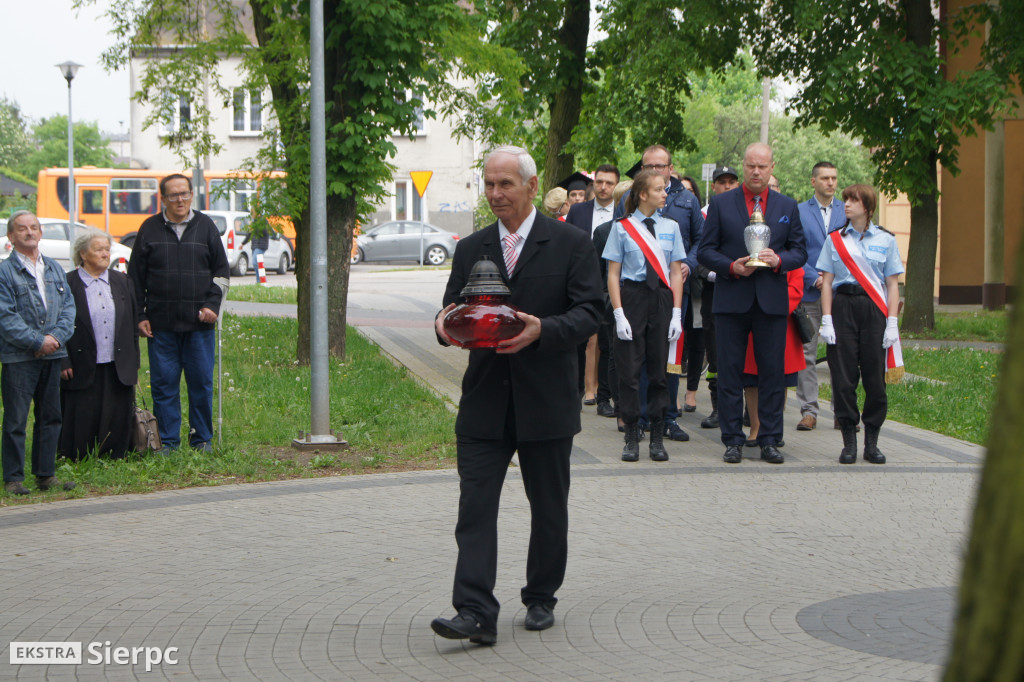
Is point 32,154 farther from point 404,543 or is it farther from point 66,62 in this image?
point 404,543

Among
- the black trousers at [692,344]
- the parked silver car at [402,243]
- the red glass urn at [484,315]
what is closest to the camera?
the red glass urn at [484,315]

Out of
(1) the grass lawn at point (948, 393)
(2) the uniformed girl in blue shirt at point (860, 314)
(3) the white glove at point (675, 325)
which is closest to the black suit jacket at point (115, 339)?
(3) the white glove at point (675, 325)

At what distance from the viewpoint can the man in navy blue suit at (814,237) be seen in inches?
404

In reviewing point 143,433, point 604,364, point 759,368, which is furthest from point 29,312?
point 604,364

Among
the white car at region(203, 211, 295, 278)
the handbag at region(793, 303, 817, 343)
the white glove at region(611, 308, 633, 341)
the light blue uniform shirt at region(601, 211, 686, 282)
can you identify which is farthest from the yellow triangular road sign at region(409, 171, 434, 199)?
the white glove at region(611, 308, 633, 341)

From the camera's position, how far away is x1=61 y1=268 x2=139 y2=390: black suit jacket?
826 centimetres

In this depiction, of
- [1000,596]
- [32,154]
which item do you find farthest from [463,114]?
[32,154]

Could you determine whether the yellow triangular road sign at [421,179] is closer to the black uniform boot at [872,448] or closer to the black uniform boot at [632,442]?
the black uniform boot at [632,442]

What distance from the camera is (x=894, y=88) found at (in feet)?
54.4

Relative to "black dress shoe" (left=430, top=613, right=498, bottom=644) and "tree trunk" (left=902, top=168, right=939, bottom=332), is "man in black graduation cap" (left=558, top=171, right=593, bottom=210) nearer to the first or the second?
"black dress shoe" (left=430, top=613, right=498, bottom=644)

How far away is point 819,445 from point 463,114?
8693mm

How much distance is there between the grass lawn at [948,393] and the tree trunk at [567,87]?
5934 millimetres

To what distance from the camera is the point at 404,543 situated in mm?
6316

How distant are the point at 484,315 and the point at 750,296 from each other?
4.59 meters
